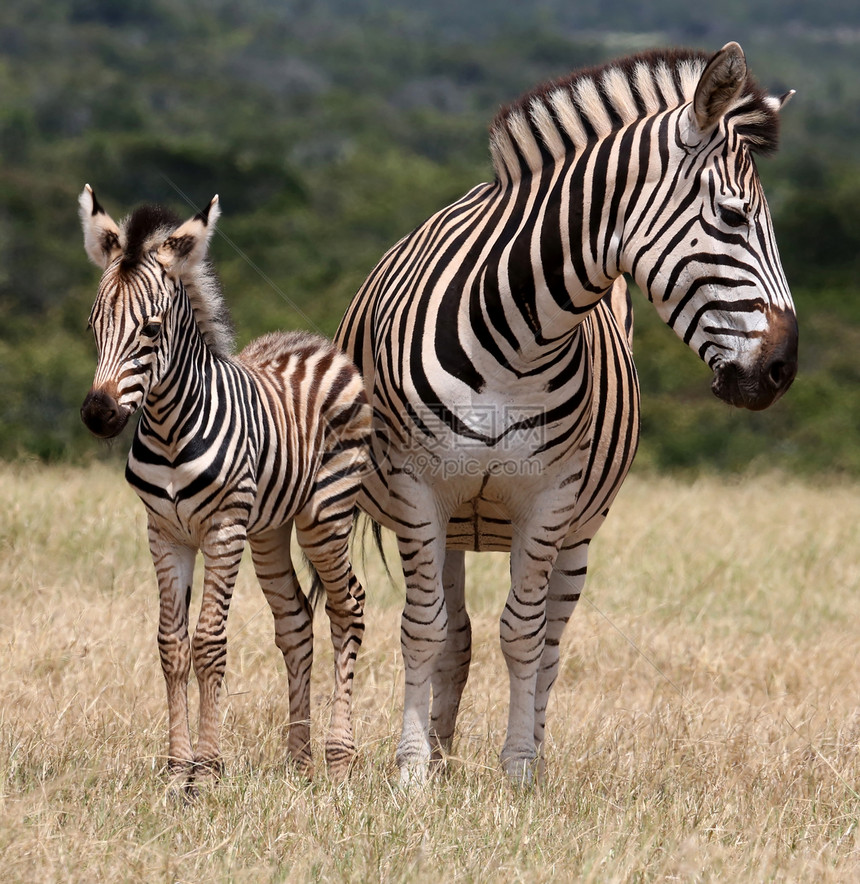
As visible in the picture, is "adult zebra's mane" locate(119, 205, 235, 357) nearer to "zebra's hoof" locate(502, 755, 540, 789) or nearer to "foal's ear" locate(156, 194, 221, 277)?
"foal's ear" locate(156, 194, 221, 277)

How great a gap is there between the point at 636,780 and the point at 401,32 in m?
136

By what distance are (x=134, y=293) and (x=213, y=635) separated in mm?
1202

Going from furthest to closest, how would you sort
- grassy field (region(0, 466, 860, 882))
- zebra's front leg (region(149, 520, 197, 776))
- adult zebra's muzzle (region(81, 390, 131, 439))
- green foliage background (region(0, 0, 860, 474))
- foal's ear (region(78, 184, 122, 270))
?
green foliage background (region(0, 0, 860, 474))
zebra's front leg (region(149, 520, 197, 776))
foal's ear (region(78, 184, 122, 270))
adult zebra's muzzle (region(81, 390, 131, 439))
grassy field (region(0, 466, 860, 882))

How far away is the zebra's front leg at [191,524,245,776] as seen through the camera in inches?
176

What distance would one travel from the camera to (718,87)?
4230 millimetres

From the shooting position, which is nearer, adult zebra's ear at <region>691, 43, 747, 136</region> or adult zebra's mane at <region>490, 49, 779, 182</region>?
adult zebra's ear at <region>691, 43, 747, 136</region>

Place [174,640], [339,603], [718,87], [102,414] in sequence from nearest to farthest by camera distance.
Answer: [102,414]
[718,87]
[174,640]
[339,603]

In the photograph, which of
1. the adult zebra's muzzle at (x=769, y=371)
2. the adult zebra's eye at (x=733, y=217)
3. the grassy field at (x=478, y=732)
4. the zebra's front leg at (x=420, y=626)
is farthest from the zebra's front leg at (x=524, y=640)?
the adult zebra's eye at (x=733, y=217)

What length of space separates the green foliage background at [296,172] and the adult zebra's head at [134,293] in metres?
0.75

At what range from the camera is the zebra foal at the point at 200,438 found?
14.2ft

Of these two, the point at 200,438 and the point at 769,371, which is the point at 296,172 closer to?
the point at 200,438

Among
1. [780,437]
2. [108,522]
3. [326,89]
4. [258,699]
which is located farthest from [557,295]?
[326,89]

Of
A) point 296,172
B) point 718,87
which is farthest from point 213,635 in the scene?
point 296,172

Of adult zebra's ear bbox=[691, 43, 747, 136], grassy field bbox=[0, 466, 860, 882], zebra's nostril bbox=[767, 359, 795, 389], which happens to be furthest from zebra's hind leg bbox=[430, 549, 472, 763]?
adult zebra's ear bbox=[691, 43, 747, 136]
